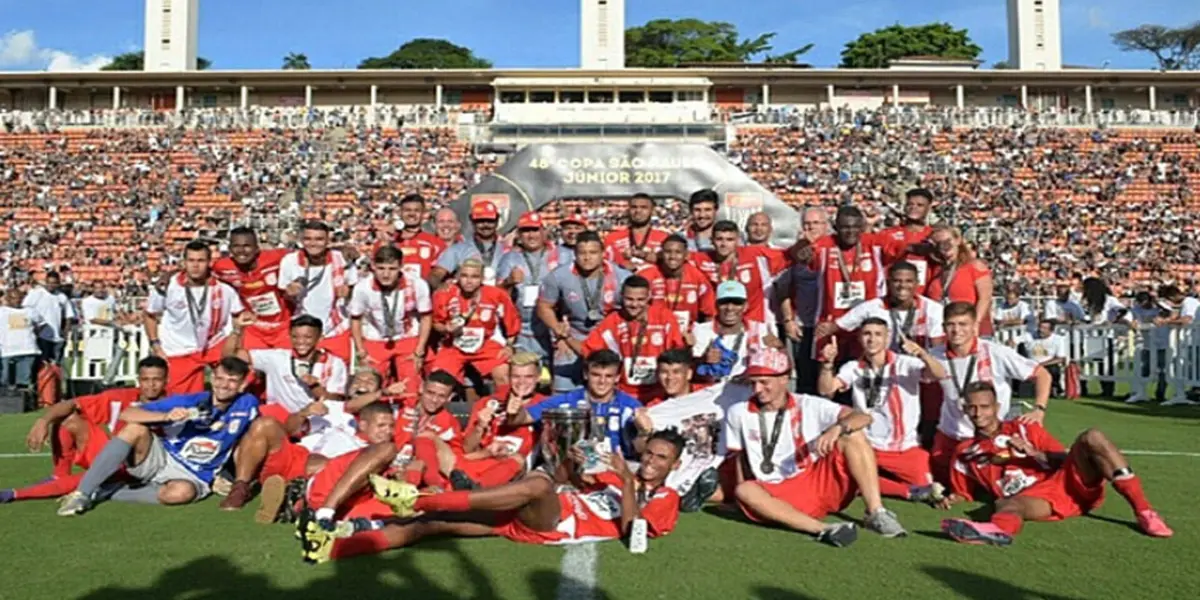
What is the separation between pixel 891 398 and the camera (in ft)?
20.0

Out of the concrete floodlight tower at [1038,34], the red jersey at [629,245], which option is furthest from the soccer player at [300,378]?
the concrete floodlight tower at [1038,34]

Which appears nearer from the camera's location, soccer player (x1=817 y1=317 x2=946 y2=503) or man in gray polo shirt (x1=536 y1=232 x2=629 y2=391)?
soccer player (x1=817 y1=317 x2=946 y2=503)

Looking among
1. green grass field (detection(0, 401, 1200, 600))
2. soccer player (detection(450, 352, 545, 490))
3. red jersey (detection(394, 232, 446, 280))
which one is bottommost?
green grass field (detection(0, 401, 1200, 600))

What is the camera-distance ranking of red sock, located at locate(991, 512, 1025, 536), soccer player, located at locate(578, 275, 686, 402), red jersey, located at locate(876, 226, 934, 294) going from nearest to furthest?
red sock, located at locate(991, 512, 1025, 536), soccer player, located at locate(578, 275, 686, 402), red jersey, located at locate(876, 226, 934, 294)

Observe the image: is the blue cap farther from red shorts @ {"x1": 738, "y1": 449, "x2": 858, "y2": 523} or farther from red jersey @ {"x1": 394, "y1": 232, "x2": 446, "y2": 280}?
red jersey @ {"x1": 394, "y1": 232, "x2": 446, "y2": 280}

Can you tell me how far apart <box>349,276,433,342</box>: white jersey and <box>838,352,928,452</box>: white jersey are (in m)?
3.30

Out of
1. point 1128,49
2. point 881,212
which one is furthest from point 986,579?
point 1128,49

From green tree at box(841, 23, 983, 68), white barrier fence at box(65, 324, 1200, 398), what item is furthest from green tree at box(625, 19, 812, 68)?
white barrier fence at box(65, 324, 1200, 398)

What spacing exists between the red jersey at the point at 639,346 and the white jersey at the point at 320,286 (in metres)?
2.35

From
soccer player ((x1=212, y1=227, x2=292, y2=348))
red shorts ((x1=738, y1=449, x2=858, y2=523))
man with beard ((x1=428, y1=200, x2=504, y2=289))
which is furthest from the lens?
man with beard ((x1=428, y1=200, x2=504, y2=289))

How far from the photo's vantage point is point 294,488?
213 inches

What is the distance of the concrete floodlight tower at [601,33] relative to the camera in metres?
46.2

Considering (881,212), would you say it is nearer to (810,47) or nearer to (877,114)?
(877,114)

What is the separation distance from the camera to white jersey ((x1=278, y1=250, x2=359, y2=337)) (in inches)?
308
